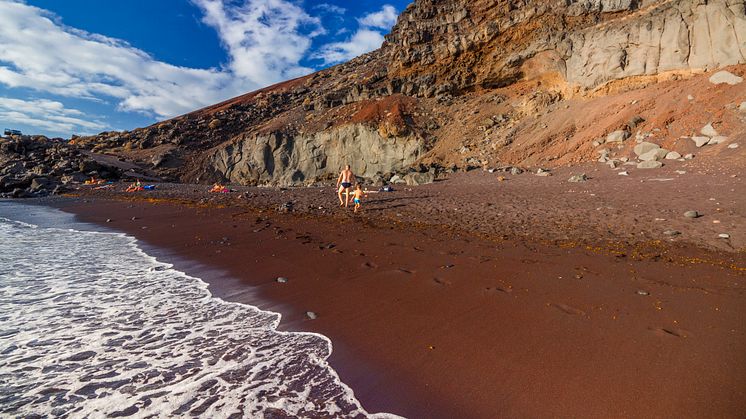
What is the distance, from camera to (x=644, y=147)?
13492mm

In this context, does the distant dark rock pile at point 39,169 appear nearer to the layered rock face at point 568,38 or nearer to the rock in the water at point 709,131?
the layered rock face at point 568,38

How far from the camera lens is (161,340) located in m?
3.54

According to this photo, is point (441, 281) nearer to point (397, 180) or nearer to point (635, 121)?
point (397, 180)

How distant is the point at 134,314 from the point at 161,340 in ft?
3.33

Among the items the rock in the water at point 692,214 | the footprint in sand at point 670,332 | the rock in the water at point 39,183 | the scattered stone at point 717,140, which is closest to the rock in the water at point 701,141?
the scattered stone at point 717,140

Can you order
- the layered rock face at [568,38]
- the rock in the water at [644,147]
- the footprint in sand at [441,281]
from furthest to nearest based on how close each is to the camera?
the layered rock face at [568,38], the rock in the water at [644,147], the footprint in sand at [441,281]

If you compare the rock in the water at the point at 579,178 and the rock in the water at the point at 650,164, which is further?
the rock in the water at the point at 579,178

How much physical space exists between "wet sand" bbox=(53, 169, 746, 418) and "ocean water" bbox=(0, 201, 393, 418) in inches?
12.8

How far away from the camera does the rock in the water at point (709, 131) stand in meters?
12.5

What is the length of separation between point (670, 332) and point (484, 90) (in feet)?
87.5

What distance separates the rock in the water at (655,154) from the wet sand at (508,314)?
269 inches

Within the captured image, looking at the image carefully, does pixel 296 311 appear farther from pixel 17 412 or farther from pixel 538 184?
pixel 538 184


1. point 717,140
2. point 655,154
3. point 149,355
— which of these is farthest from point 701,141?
point 149,355

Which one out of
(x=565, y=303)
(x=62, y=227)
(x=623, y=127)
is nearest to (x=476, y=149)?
(x=623, y=127)
